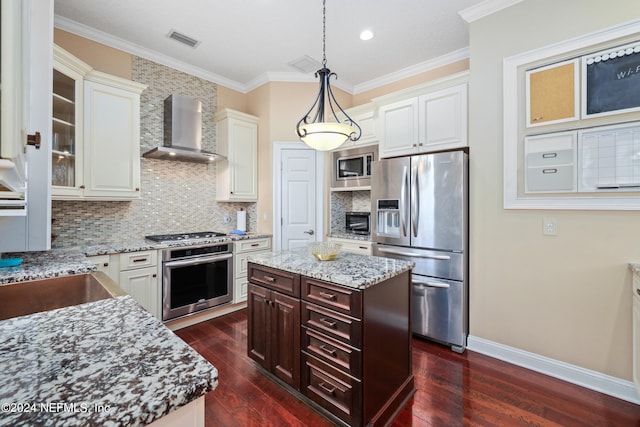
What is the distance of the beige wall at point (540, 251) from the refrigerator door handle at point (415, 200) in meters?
0.48

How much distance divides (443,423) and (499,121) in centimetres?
235

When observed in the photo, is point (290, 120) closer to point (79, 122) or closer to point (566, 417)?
point (79, 122)

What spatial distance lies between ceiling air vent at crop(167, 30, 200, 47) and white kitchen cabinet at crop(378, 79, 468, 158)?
2.22 meters

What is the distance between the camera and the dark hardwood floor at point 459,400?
173cm

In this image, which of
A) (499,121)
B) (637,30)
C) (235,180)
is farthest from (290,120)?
(637,30)

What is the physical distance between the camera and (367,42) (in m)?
3.12

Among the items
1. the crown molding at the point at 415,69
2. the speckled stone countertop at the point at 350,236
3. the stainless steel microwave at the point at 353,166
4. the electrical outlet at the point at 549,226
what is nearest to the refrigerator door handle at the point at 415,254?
the speckled stone countertop at the point at 350,236

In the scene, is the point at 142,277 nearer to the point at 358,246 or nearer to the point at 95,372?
the point at 358,246

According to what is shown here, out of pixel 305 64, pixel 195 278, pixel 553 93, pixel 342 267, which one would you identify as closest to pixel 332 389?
pixel 342 267

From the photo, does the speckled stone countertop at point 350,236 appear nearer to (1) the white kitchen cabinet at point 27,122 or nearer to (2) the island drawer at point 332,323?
(2) the island drawer at point 332,323

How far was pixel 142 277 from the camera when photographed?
2.75 meters

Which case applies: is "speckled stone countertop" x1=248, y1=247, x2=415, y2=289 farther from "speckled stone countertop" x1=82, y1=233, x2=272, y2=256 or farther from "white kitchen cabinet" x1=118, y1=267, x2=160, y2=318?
"white kitchen cabinet" x1=118, y1=267, x2=160, y2=318

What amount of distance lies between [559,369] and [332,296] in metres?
1.97

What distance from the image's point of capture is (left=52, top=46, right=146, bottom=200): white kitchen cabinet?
93.7 inches
